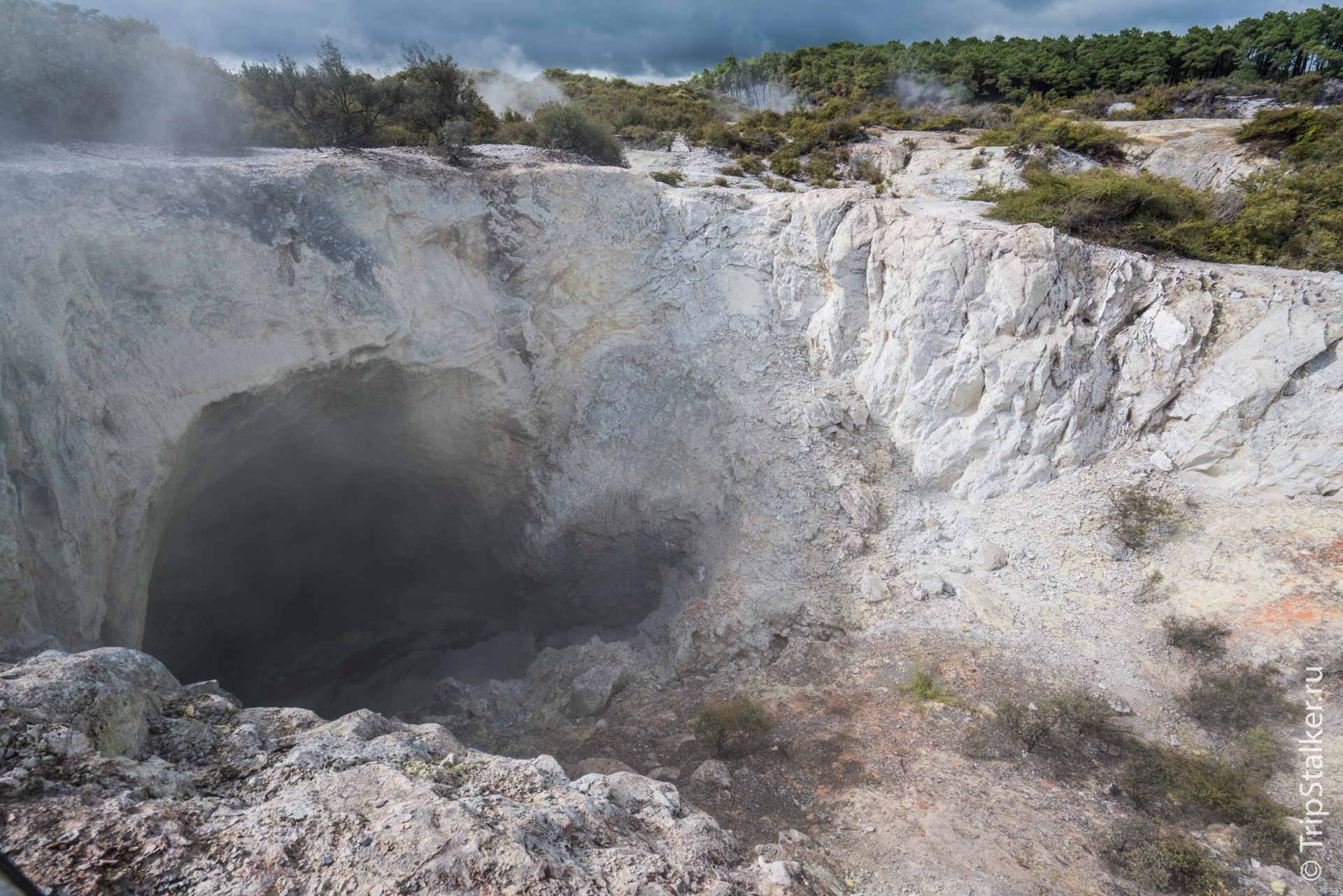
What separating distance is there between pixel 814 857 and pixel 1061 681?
4.68 metres

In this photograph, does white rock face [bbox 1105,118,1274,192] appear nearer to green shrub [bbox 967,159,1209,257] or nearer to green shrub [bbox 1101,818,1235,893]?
green shrub [bbox 967,159,1209,257]

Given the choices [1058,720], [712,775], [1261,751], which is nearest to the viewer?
[1261,751]

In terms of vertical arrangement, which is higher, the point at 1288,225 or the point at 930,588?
the point at 1288,225

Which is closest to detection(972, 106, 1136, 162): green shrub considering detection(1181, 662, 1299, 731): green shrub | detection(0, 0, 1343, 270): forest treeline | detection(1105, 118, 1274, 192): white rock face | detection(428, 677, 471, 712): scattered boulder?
detection(0, 0, 1343, 270): forest treeline

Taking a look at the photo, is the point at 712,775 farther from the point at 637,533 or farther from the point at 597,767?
the point at 637,533

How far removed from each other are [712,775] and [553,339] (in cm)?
847

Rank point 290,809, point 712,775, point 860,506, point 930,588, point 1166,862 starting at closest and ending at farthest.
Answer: point 290,809 → point 1166,862 → point 712,775 → point 930,588 → point 860,506

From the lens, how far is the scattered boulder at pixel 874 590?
920cm

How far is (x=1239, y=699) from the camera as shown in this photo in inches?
266

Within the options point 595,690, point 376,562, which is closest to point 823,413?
point 595,690

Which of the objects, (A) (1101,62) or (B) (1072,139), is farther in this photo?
(A) (1101,62)

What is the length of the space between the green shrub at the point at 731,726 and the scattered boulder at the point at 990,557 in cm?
452

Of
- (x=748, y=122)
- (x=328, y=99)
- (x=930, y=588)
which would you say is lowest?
(x=930, y=588)

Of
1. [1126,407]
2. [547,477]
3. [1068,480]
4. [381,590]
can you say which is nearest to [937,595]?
[1068,480]
